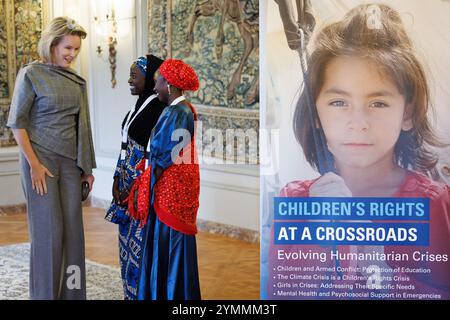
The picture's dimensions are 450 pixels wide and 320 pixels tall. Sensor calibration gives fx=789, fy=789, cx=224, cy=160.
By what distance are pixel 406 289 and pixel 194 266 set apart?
127cm

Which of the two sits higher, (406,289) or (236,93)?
(236,93)

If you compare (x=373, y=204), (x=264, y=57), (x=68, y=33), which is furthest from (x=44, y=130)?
(x=373, y=204)

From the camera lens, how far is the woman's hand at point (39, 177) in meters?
4.02

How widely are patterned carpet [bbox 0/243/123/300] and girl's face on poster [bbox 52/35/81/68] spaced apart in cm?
159

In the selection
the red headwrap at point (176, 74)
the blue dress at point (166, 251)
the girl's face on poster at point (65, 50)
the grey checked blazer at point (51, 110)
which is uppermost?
the girl's face on poster at point (65, 50)

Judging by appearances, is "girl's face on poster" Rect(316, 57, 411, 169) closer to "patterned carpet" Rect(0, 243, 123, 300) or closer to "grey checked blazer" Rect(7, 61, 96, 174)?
"grey checked blazer" Rect(7, 61, 96, 174)

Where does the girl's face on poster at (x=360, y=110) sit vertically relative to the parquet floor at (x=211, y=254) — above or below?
above

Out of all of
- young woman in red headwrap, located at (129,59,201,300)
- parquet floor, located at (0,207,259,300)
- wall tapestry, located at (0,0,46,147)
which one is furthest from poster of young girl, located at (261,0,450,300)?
wall tapestry, located at (0,0,46,147)

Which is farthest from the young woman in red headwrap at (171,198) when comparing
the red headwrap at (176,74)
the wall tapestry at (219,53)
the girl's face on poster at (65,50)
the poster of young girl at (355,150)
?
the wall tapestry at (219,53)

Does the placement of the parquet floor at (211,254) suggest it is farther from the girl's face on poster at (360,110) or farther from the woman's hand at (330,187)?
the girl's face on poster at (360,110)

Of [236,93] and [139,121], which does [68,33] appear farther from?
[236,93]

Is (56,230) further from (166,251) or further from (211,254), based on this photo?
(211,254)

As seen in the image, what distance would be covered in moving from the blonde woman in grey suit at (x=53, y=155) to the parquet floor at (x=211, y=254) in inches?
48.6
